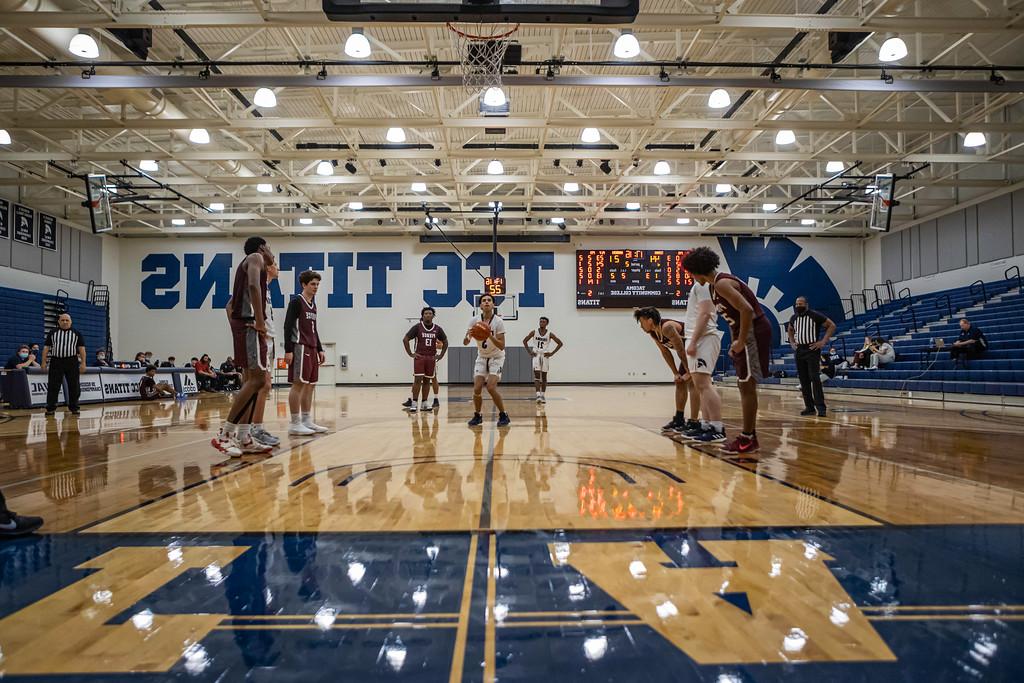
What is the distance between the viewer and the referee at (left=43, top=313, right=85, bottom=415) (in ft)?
28.5

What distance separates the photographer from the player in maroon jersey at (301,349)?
576 cm

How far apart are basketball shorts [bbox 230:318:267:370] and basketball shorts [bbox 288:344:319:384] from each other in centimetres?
102

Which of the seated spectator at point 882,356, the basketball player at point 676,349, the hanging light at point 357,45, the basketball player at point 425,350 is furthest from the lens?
the seated spectator at point 882,356

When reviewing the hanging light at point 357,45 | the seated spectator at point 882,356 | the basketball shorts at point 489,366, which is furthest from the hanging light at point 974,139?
the hanging light at point 357,45

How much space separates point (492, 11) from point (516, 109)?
9.13m

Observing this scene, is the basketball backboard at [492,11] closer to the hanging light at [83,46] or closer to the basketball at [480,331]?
the basketball at [480,331]

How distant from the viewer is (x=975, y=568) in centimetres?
188

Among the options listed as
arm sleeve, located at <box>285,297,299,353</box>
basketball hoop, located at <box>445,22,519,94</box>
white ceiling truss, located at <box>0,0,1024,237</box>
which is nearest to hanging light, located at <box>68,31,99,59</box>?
white ceiling truss, located at <box>0,0,1024,237</box>

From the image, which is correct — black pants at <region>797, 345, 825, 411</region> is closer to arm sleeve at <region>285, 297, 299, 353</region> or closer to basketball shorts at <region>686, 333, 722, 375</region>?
basketball shorts at <region>686, 333, 722, 375</region>

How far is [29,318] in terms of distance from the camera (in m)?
16.9

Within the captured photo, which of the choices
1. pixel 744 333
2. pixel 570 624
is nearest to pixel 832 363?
pixel 744 333

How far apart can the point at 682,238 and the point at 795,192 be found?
4.11m

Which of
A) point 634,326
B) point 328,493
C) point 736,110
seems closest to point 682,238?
point 634,326

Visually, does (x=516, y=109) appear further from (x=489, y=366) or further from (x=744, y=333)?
(x=744, y=333)
